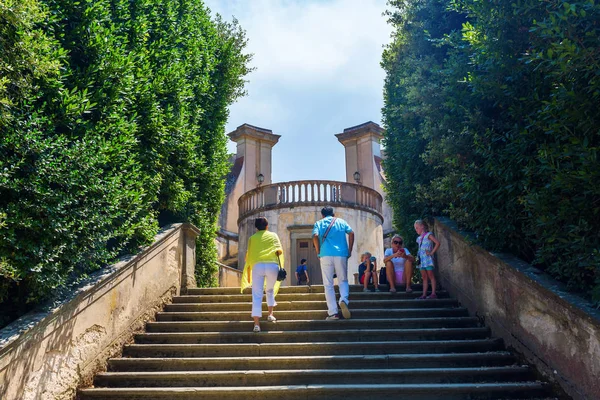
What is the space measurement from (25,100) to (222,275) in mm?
11752

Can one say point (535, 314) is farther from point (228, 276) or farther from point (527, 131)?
point (228, 276)

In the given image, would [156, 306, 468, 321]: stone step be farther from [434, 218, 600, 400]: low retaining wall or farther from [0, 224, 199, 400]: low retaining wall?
[0, 224, 199, 400]: low retaining wall

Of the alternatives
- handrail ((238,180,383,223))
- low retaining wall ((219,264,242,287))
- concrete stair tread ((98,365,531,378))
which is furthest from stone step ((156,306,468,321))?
handrail ((238,180,383,223))

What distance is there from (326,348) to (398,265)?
2.95 metres

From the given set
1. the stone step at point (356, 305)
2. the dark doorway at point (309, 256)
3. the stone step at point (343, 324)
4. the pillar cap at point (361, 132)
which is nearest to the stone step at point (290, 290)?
the stone step at point (356, 305)

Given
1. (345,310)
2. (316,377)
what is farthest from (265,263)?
(316,377)

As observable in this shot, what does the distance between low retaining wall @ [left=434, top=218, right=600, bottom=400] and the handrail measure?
1077 cm

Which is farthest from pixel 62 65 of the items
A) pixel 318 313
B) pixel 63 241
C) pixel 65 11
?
pixel 318 313

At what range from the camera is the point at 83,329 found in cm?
548

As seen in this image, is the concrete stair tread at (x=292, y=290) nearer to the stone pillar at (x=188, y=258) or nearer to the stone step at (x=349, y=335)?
the stone pillar at (x=188, y=258)

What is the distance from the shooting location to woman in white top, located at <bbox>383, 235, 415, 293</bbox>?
319 inches

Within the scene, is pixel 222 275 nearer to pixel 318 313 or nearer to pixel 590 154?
pixel 318 313

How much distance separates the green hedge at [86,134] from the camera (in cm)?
450

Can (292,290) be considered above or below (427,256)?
below
